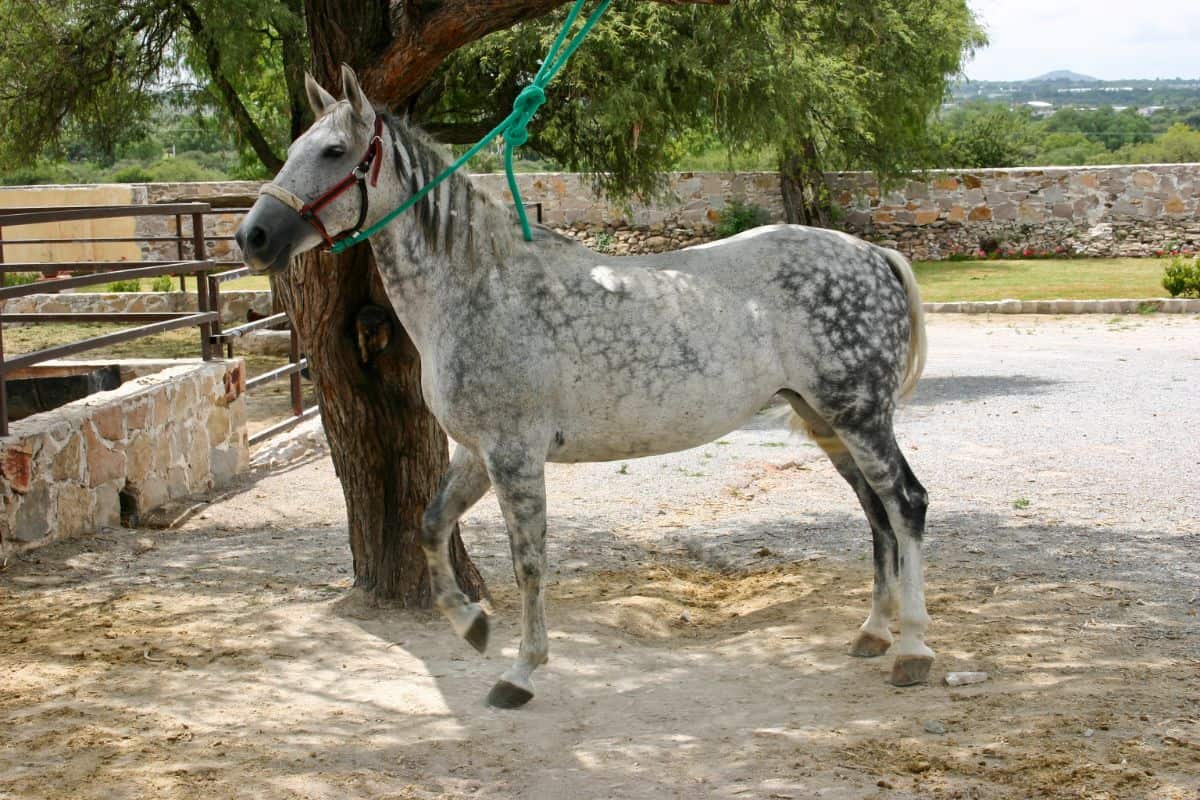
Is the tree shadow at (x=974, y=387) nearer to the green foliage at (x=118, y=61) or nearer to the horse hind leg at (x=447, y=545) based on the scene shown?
the green foliage at (x=118, y=61)

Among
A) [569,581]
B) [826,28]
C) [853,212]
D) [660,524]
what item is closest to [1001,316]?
[853,212]

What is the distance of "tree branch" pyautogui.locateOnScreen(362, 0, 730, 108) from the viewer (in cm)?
486

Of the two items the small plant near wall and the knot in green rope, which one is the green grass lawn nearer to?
the small plant near wall

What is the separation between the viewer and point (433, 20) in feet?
16.3

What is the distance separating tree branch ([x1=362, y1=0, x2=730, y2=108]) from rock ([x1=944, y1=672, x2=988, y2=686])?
2.66m

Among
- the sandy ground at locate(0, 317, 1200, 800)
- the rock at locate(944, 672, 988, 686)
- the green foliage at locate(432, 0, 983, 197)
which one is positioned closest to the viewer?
the sandy ground at locate(0, 317, 1200, 800)

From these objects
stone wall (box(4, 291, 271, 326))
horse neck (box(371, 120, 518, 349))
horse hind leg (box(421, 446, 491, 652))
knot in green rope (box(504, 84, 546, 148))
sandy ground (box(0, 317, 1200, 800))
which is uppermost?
knot in green rope (box(504, 84, 546, 148))

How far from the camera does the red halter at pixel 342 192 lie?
13.6ft

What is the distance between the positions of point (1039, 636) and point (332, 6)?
13.0 feet

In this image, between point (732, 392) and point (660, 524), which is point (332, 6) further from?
point (660, 524)

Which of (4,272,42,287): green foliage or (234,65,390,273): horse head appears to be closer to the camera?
(234,65,390,273): horse head

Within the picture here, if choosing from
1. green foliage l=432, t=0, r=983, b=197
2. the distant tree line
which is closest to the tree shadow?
green foliage l=432, t=0, r=983, b=197

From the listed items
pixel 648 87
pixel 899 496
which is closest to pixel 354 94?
pixel 899 496

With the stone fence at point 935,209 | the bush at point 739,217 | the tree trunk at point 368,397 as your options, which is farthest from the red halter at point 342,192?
the bush at point 739,217
